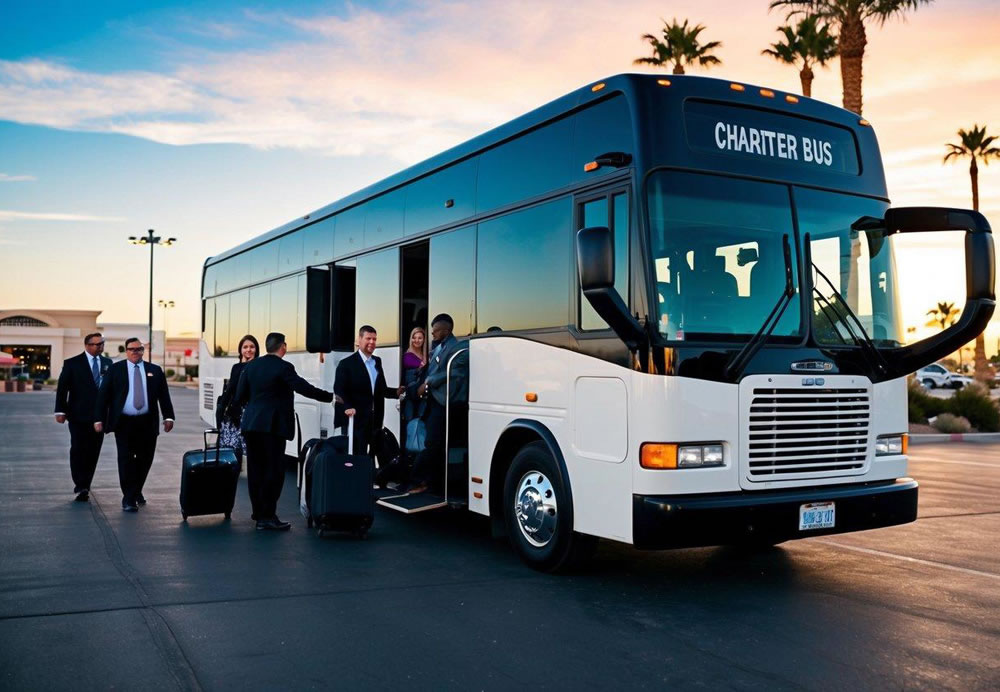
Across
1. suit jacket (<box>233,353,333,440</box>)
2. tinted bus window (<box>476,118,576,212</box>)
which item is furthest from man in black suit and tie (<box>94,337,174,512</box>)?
tinted bus window (<box>476,118,576,212</box>)

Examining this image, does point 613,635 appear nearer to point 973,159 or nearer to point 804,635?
point 804,635

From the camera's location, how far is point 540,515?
7.51m

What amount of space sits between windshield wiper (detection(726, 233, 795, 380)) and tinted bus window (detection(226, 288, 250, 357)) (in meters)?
11.1

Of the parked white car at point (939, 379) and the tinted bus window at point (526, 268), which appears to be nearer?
the tinted bus window at point (526, 268)

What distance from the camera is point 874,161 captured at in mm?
7832

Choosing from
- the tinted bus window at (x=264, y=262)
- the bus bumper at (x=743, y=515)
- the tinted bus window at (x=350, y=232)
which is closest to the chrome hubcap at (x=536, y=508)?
the bus bumper at (x=743, y=515)

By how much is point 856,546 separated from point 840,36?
70.9ft

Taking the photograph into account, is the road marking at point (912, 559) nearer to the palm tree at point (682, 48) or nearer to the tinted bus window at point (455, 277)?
the tinted bus window at point (455, 277)

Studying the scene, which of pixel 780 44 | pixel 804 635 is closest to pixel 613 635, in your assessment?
pixel 804 635

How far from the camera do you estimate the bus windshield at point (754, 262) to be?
6.63 m

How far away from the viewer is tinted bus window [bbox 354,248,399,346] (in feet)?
35.1

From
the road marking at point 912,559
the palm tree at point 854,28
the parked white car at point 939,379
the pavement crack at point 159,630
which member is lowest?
the road marking at point 912,559

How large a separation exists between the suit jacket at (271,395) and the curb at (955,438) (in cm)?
1808

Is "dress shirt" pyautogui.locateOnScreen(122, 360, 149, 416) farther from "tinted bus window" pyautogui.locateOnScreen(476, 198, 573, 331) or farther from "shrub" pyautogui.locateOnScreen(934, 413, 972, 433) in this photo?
"shrub" pyautogui.locateOnScreen(934, 413, 972, 433)
